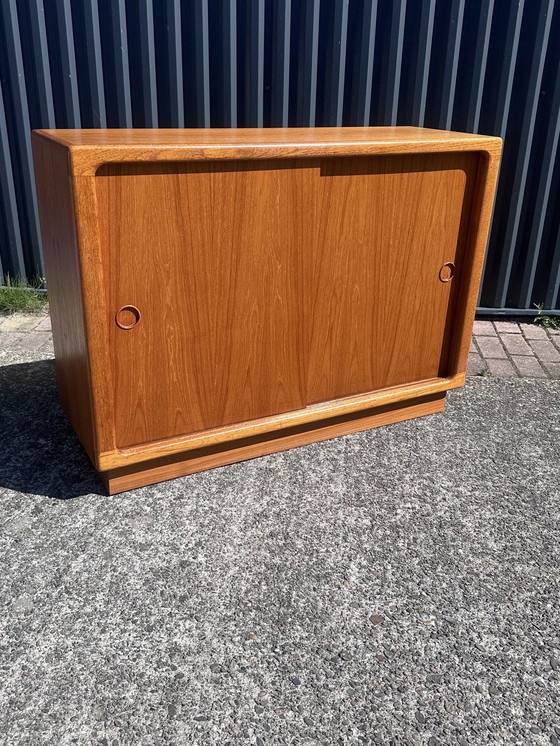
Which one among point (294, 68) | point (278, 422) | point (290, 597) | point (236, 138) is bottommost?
point (290, 597)

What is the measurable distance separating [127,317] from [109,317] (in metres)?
0.06

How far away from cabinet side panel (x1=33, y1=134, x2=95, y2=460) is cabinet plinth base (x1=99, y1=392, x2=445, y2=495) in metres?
0.17

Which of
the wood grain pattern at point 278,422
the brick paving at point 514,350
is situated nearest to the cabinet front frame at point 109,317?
the wood grain pattern at point 278,422

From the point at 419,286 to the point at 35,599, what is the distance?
1810mm

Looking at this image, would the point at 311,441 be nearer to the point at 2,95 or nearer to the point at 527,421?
the point at 527,421

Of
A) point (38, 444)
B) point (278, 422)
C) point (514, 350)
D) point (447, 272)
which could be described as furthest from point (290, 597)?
point (514, 350)

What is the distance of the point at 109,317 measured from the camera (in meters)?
2.18

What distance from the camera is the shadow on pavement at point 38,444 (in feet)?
8.06

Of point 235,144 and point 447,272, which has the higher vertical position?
point 235,144

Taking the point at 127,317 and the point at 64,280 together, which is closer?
the point at 127,317

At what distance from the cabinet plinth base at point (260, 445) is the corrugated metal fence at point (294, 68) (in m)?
1.56

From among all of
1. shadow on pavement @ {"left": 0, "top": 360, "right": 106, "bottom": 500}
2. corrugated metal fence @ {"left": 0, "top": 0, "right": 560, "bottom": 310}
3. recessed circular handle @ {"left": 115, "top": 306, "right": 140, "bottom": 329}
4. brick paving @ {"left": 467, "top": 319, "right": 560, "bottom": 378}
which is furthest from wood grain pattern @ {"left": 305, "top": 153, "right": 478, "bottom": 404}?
corrugated metal fence @ {"left": 0, "top": 0, "right": 560, "bottom": 310}

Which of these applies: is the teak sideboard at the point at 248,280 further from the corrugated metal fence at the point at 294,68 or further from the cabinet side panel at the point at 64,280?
the corrugated metal fence at the point at 294,68

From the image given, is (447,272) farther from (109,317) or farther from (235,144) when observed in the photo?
(109,317)
